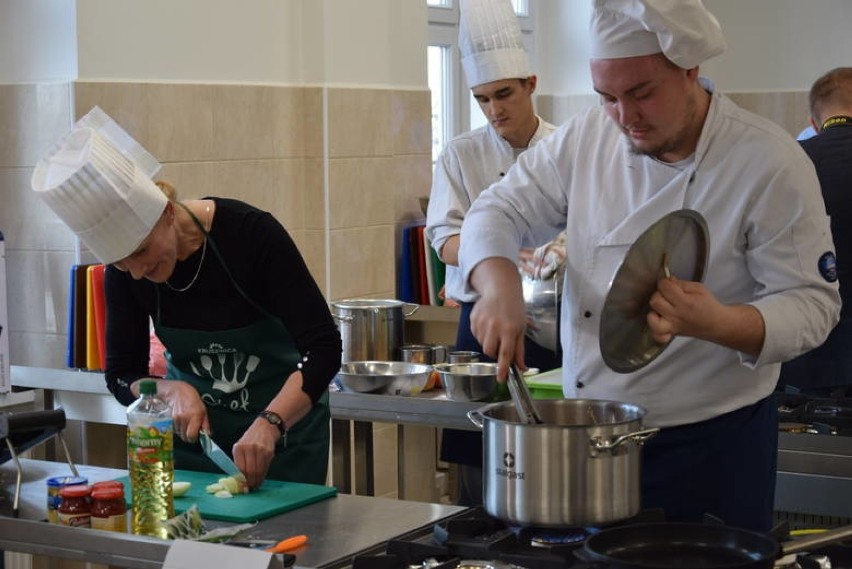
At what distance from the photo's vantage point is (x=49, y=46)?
3.99 m

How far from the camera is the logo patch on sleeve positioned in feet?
6.95

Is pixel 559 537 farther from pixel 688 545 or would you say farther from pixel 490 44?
pixel 490 44

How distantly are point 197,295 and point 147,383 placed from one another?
1.31 ft

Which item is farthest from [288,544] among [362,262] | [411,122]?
[411,122]

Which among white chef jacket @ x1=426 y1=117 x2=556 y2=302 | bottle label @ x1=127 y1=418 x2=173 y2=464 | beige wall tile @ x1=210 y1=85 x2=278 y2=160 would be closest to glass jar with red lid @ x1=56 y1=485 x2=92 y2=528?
bottle label @ x1=127 y1=418 x2=173 y2=464

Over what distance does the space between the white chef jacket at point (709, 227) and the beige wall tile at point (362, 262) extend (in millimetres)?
2539

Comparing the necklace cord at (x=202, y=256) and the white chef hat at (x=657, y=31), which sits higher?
the white chef hat at (x=657, y=31)

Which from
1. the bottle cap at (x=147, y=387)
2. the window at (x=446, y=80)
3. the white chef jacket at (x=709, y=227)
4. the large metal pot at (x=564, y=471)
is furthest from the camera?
the window at (x=446, y=80)

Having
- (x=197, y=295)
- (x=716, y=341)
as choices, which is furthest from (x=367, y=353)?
(x=716, y=341)

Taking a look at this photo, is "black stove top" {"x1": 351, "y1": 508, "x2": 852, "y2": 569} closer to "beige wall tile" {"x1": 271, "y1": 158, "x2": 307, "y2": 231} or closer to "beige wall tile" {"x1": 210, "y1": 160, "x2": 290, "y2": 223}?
Answer: "beige wall tile" {"x1": 210, "y1": 160, "x2": 290, "y2": 223}

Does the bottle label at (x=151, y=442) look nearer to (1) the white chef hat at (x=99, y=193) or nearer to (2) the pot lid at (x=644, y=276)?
(1) the white chef hat at (x=99, y=193)

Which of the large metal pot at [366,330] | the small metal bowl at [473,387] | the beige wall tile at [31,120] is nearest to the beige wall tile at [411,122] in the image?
the beige wall tile at [31,120]

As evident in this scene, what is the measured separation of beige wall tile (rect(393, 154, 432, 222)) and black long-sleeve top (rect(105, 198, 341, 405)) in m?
2.61

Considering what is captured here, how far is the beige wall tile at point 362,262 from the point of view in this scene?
4879mm
